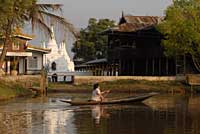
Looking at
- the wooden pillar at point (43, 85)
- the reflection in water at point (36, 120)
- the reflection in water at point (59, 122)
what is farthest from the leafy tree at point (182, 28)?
the reflection in water at point (59, 122)

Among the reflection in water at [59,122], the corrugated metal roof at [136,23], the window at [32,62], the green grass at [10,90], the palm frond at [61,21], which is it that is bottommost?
the reflection in water at [59,122]

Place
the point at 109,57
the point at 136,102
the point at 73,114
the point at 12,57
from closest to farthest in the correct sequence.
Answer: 1. the point at 73,114
2. the point at 136,102
3. the point at 12,57
4. the point at 109,57

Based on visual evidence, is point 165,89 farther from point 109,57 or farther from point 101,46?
point 101,46

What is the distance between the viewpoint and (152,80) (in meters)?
56.0

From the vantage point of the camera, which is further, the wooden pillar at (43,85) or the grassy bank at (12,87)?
the wooden pillar at (43,85)

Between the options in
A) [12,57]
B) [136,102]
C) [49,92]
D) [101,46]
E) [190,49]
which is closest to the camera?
[136,102]

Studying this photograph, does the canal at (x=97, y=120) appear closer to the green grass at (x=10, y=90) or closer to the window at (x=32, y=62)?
the green grass at (x=10, y=90)

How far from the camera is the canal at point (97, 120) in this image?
2058 cm

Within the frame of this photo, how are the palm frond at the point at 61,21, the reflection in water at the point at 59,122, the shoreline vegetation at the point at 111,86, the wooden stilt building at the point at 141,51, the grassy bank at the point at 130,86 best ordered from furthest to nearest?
the wooden stilt building at the point at 141,51, the grassy bank at the point at 130,86, the shoreline vegetation at the point at 111,86, the palm frond at the point at 61,21, the reflection in water at the point at 59,122

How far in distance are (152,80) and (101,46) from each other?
3455 centimetres

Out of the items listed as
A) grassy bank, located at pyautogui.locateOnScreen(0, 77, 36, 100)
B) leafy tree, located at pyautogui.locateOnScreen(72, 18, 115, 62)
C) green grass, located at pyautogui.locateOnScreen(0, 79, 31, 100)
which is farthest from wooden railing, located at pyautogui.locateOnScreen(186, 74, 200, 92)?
leafy tree, located at pyautogui.locateOnScreen(72, 18, 115, 62)

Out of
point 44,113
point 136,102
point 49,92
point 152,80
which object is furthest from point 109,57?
point 44,113

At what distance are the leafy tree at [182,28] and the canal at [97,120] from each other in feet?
74.8

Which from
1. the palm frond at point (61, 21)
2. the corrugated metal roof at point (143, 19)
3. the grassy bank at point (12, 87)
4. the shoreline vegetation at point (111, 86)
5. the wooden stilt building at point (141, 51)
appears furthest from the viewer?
the corrugated metal roof at point (143, 19)
